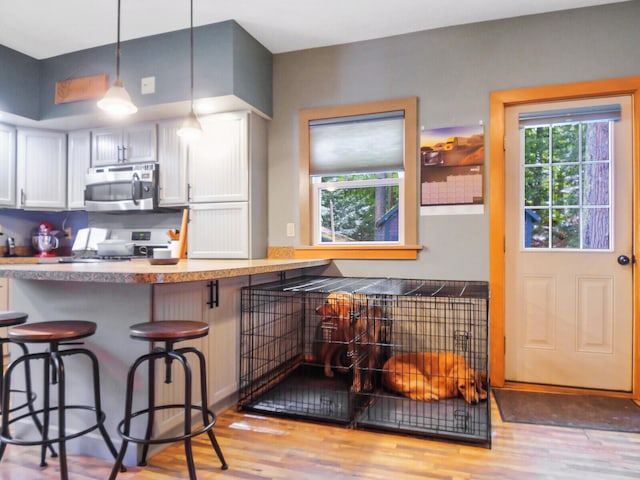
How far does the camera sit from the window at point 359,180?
10.8ft

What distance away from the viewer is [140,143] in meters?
3.74

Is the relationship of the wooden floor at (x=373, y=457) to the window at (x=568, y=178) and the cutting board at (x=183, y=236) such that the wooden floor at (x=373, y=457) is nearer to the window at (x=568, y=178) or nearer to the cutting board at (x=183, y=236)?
the window at (x=568, y=178)

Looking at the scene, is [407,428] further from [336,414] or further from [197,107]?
[197,107]

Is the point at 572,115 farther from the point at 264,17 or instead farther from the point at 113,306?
the point at 113,306

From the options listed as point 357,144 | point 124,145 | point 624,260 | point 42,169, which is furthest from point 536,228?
point 42,169

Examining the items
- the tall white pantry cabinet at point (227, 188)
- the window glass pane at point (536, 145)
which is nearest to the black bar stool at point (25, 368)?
the tall white pantry cabinet at point (227, 188)

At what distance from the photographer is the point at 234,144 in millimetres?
3412

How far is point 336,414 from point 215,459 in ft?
2.54

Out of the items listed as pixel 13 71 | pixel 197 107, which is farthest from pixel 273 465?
pixel 13 71

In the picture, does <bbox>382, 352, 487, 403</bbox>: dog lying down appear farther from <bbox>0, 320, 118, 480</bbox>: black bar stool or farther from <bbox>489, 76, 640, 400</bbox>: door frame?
<bbox>0, 320, 118, 480</bbox>: black bar stool

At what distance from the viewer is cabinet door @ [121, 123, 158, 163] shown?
3.70 meters

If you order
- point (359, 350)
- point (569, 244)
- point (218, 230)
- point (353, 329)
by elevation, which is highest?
point (218, 230)

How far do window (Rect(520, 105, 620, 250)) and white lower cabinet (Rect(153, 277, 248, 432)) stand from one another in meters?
Answer: 2.17

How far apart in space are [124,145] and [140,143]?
0.18 metres
